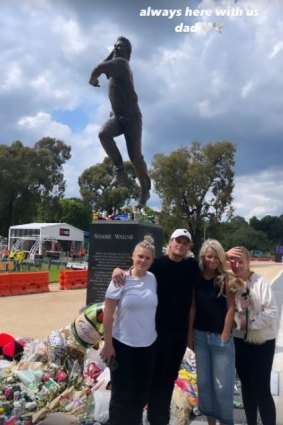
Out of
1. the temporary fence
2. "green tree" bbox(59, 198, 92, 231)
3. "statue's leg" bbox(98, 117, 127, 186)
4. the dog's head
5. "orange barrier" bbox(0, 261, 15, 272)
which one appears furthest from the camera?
"green tree" bbox(59, 198, 92, 231)

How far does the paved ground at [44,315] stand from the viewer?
875 centimetres

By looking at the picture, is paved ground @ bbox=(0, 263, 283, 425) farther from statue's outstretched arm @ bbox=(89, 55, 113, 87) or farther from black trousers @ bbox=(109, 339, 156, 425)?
statue's outstretched arm @ bbox=(89, 55, 113, 87)

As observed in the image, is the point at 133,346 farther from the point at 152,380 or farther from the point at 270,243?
the point at 270,243

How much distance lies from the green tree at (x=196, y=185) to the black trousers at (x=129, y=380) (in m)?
44.4

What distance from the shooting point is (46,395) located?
17.1 ft

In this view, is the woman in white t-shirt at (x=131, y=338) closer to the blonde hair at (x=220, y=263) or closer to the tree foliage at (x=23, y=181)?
the blonde hair at (x=220, y=263)

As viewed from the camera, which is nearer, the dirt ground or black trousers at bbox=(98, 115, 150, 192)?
black trousers at bbox=(98, 115, 150, 192)

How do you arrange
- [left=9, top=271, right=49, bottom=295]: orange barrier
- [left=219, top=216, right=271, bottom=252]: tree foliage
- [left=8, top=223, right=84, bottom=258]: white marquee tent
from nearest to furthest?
[left=9, top=271, right=49, bottom=295]: orange barrier < [left=8, top=223, right=84, bottom=258]: white marquee tent < [left=219, top=216, right=271, bottom=252]: tree foliage

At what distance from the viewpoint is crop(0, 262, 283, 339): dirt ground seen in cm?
1011

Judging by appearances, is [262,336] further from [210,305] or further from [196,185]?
[196,185]

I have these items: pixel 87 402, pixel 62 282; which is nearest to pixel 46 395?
pixel 87 402

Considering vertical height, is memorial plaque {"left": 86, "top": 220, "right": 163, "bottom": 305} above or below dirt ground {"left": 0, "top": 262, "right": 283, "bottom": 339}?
above

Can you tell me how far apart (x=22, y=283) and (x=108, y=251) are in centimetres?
1158

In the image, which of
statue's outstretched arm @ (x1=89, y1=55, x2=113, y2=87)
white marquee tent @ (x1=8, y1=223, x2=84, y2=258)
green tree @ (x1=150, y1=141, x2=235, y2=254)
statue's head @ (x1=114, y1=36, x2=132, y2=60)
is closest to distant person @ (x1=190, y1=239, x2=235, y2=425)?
statue's outstretched arm @ (x1=89, y1=55, x2=113, y2=87)
